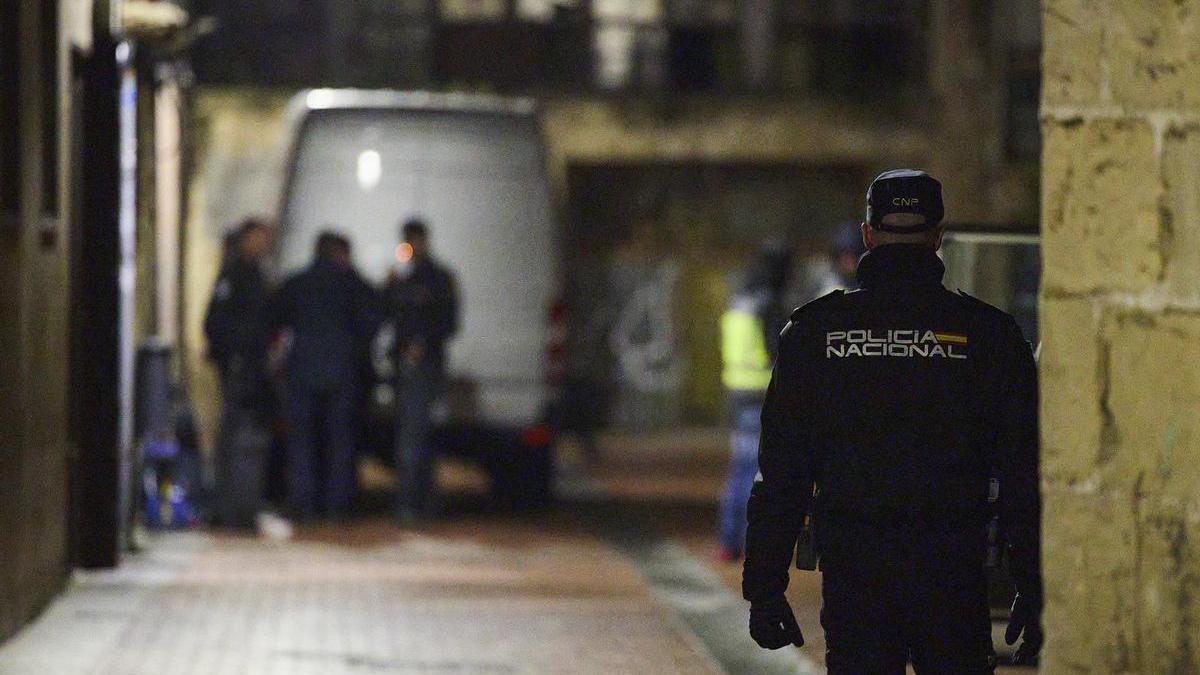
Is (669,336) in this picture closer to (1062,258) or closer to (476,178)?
(476,178)

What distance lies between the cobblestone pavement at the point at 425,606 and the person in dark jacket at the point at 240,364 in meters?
0.55

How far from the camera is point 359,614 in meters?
11.7

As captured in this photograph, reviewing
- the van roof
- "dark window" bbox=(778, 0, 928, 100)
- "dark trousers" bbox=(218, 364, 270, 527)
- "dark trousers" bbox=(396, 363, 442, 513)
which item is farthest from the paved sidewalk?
"dark window" bbox=(778, 0, 928, 100)

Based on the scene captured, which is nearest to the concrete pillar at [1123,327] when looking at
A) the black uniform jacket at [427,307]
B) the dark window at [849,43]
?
the black uniform jacket at [427,307]

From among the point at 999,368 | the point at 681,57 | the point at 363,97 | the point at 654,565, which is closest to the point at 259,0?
the point at 681,57

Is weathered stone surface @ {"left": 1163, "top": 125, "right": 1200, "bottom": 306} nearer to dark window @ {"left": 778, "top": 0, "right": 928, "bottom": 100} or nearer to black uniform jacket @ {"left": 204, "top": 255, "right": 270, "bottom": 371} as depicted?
black uniform jacket @ {"left": 204, "top": 255, "right": 270, "bottom": 371}

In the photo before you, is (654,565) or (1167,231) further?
(654,565)

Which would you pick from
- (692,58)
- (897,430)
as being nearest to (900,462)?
(897,430)

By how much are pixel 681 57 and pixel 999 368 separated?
24138 mm

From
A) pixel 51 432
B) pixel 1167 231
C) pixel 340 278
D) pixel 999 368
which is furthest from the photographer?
pixel 340 278

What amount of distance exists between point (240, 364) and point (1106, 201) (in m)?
12.0

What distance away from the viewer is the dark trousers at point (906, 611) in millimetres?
5211

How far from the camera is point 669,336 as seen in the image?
97.1 ft

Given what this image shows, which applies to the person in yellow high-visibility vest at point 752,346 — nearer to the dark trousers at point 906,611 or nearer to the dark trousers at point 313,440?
the dark trousers at point 313,440
